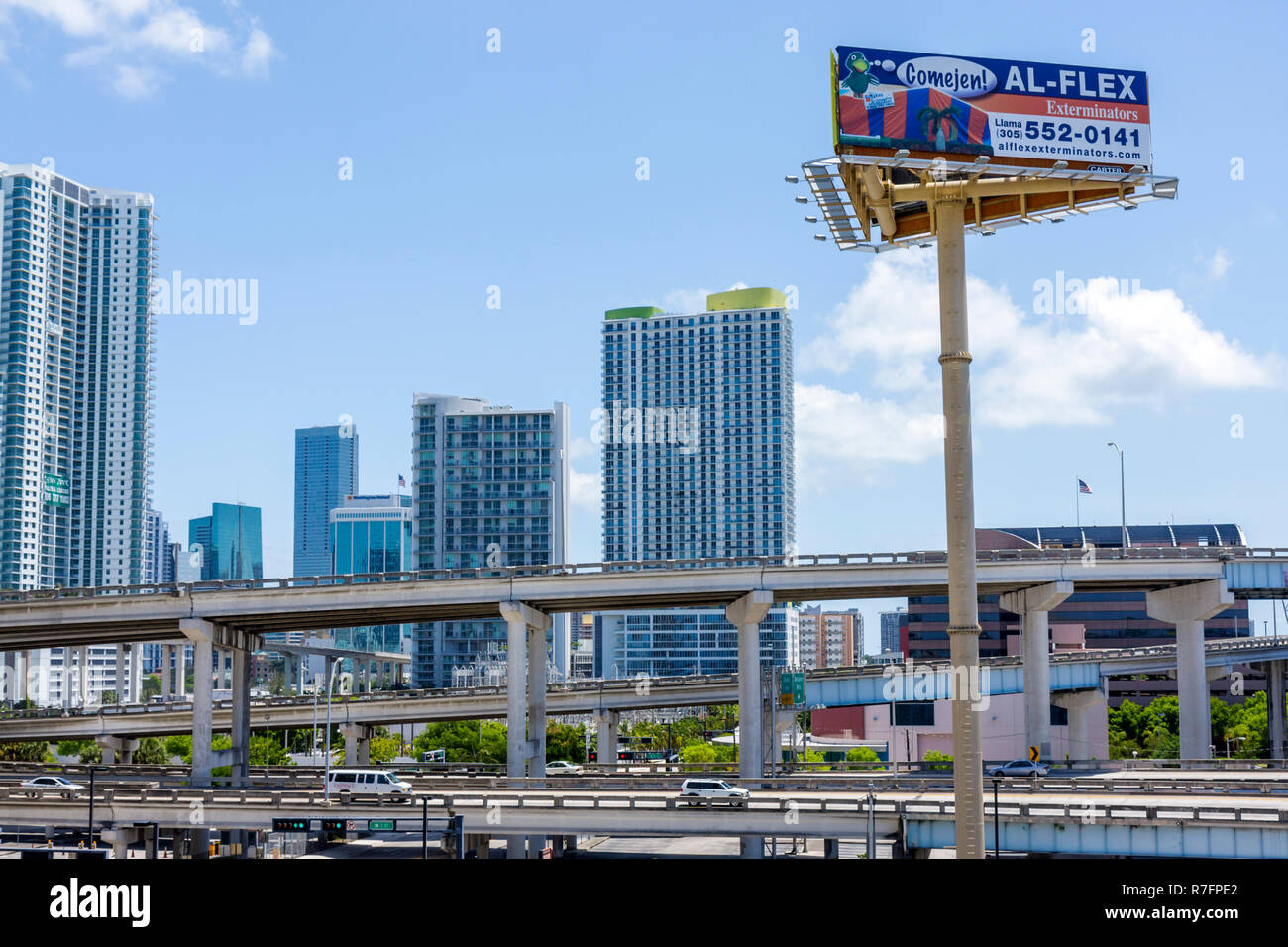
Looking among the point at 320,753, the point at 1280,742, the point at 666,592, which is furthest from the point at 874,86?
the point at 320,753

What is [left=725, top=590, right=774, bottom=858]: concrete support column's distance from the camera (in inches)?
3182

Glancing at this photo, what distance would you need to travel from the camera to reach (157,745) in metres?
153

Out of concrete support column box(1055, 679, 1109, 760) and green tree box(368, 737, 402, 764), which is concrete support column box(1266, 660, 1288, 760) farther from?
green tree box(368, 737, 402, 764)

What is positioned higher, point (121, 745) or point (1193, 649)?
point (1193, 649)

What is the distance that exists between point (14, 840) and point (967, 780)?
5595 centimetres

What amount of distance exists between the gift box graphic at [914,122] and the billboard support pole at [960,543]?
3.44 meters

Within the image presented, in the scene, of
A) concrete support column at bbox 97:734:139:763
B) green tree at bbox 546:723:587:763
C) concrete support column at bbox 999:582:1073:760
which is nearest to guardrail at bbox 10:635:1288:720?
concrete support column at bbox 97:734:139:763

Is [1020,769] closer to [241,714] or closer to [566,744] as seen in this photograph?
[241,714]

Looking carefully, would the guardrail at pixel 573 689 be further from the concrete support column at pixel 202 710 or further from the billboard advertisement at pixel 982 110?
the billboard advertisement at pixel 982 110

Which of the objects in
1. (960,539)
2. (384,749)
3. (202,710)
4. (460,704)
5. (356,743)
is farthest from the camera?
(384,749)

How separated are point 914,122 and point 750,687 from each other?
4797 cm

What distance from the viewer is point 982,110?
41906 millimetres

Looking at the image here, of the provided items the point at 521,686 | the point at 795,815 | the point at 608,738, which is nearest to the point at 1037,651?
the point at 521,686
